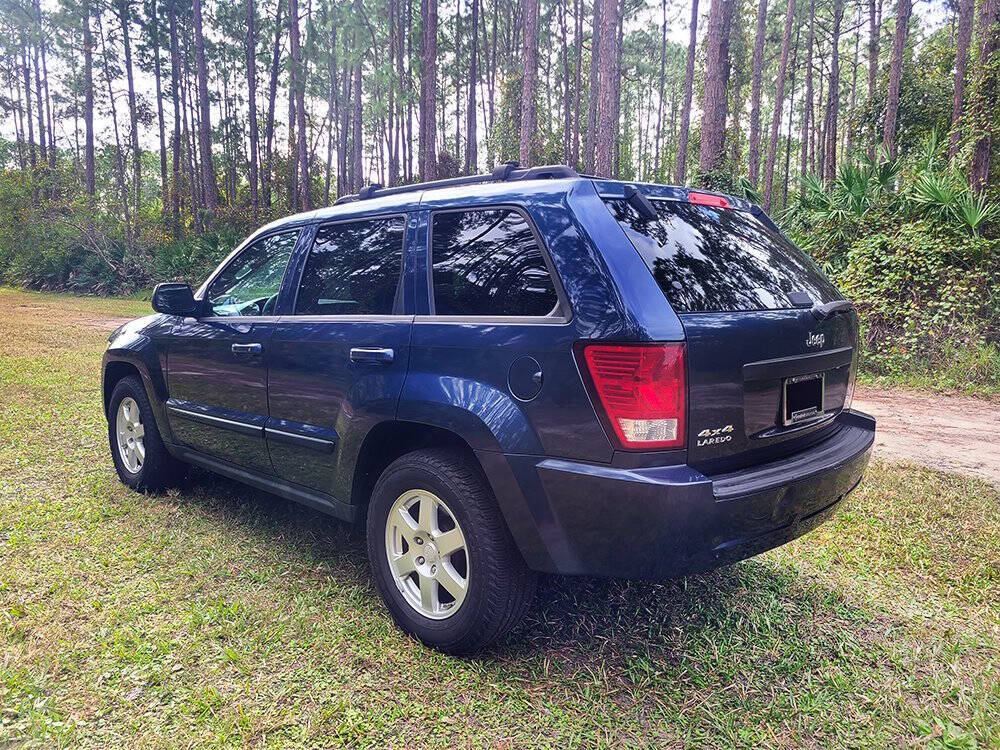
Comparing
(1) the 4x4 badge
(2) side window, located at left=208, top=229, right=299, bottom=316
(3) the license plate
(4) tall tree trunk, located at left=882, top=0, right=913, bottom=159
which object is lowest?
(1) the 4x4 badge

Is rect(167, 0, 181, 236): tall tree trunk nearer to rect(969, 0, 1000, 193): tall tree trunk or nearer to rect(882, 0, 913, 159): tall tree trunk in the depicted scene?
rect(882, 0, 913, 159): tall tree trunk

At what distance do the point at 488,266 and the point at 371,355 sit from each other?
64 cm

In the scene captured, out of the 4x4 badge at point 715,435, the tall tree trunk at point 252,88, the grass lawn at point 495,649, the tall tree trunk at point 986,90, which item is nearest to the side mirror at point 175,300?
the grass lawn at point 495,649

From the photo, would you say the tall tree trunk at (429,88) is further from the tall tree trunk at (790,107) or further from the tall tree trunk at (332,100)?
the tall tree trunk at (790,107)

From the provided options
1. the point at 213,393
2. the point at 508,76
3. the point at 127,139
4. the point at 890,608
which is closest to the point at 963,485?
the point at 890,608

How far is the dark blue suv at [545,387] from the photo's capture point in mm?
2174

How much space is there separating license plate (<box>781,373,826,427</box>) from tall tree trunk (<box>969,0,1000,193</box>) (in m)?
9.81

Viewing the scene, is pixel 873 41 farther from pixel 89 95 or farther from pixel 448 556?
pixel 89 95

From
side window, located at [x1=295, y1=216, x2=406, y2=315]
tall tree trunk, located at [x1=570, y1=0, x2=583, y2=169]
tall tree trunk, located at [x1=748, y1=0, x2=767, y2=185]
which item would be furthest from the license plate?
tall tree trunk, located at [x1=570, y1=0, x2=583, y2=169]

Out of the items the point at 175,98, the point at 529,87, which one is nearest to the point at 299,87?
the point at 175,98

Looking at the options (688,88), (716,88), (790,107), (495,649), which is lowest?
(495,649)

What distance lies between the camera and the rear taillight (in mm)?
2137

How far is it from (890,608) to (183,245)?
79.8 ft

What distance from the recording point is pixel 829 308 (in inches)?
110
